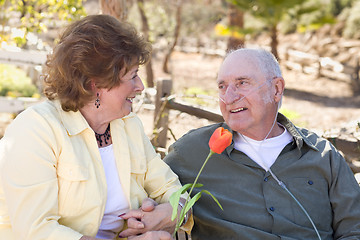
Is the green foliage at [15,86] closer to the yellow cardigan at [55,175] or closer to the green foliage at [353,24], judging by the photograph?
the yellow cardigan at [55,175]

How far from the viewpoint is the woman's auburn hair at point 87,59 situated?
2.05m

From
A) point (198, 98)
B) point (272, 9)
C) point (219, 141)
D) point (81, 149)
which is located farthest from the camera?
point (272, 9)

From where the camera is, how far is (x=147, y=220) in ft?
7.13

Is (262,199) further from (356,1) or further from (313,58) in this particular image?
(356,1)

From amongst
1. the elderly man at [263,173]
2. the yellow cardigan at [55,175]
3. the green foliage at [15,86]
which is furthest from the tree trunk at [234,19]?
the yellow cardigan at [55,175]

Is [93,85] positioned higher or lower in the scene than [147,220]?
higher

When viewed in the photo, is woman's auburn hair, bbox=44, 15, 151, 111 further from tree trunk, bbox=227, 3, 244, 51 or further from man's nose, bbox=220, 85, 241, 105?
tree trunk, bbox=227, 3, 244, 51

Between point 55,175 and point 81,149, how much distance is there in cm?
19

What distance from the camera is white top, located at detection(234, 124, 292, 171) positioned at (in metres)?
2.65

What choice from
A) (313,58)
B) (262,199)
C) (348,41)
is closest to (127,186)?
(262,199)

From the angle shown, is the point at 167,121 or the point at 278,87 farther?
the point at 167,121


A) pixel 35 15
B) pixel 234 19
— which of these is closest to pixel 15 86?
pixel 35 15

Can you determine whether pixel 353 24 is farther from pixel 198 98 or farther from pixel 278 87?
pixel 278 87

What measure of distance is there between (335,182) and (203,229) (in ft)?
2.60
